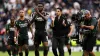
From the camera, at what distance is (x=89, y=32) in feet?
51.4

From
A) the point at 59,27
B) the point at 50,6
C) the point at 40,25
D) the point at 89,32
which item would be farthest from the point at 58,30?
the point at 50,6

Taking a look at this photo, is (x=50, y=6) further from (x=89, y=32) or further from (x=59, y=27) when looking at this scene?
(x=89, y=32)

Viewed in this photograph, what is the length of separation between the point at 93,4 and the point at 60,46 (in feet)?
44.7

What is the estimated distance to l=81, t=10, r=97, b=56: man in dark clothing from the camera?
15.5 metres

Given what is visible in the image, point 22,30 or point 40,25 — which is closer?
point 40,25

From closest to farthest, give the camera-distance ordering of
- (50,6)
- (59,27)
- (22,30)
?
1. (59,27)
2. (22,30)
3. (50,6)

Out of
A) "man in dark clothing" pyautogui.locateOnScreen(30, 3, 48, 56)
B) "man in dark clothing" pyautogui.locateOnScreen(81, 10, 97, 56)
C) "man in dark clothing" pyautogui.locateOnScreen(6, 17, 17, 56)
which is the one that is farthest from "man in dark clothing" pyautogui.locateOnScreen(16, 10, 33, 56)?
"man in dark clothing" pyautogui.locateOnScreen(81, 10, 97, 56)

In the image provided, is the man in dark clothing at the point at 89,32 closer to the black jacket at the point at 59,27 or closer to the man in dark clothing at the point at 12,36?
the black jacket at the point at 59,27


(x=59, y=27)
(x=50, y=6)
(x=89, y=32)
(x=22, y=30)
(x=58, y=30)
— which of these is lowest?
(x=50, y=6)

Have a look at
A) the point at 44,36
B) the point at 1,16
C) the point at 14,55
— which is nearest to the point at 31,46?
the point at 1,16

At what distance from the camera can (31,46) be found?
25516 millimetres

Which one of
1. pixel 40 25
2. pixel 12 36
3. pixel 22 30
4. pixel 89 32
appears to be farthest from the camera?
pixel 12 36

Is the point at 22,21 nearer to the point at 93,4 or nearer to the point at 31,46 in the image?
the point at 31,46

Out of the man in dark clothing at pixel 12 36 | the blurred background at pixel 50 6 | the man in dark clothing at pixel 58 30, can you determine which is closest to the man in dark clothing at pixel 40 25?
the man in dark clothing at pixel 58 30
